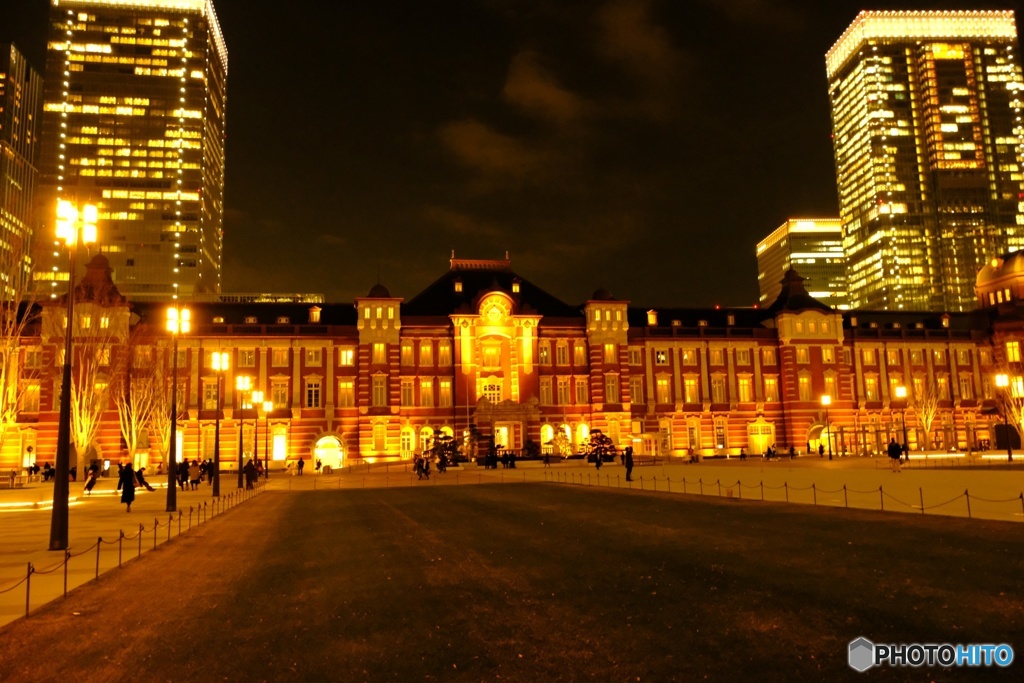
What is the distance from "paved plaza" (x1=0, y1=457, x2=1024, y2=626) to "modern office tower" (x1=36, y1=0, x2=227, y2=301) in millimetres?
110498

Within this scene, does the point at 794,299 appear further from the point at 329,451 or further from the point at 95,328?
the point at 95,328

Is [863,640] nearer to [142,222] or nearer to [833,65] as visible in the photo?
[142,222]

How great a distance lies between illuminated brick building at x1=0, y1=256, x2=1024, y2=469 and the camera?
6406cm

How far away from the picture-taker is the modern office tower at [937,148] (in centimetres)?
16425

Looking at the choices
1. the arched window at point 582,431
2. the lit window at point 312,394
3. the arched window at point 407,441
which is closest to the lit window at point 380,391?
the arched window at point 407,441

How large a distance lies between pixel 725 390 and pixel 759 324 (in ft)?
28.5

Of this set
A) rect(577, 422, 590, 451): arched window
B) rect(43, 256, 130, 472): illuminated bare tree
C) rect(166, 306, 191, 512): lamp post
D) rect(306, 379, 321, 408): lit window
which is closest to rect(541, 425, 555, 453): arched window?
rect(577, 422, 590, 451): arched window

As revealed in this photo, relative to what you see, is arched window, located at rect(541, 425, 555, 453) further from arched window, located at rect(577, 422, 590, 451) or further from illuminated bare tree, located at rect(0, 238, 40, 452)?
illuminated bare tree, located at rect(0, 238, 40, 452)

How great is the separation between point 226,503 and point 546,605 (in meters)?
24.8

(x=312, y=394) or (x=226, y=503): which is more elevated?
(x=312, y=394)

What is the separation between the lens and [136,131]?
14650 cm

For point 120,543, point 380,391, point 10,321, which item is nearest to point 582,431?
point 380,391

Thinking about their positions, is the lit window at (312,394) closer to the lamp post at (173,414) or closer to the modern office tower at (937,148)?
the lamp post at (173,414)

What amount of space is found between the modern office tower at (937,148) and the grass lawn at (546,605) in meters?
170
